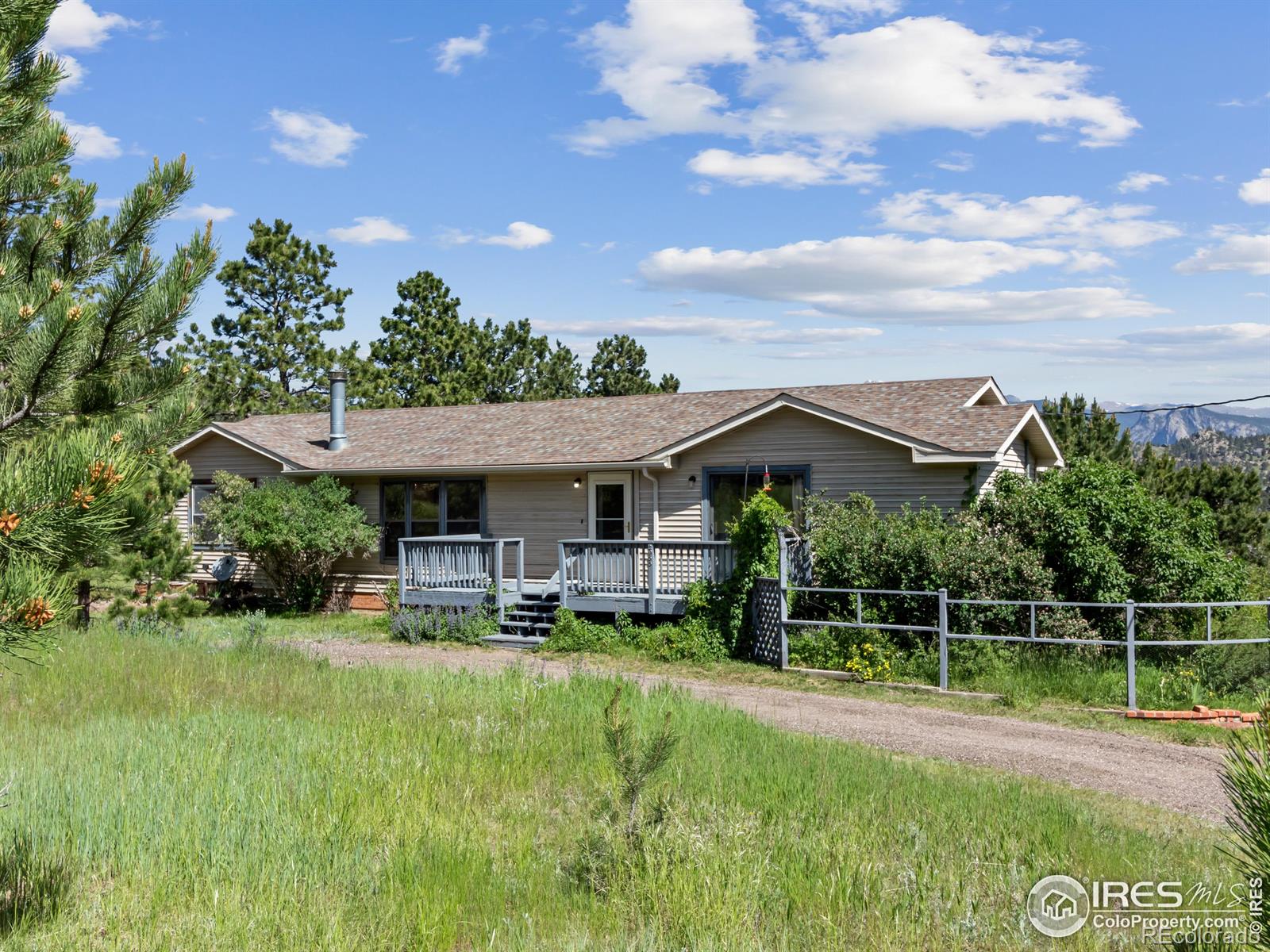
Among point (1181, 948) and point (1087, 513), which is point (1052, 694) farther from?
point (1181, 948)

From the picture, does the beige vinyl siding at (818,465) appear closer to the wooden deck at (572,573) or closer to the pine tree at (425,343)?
the wooden deck at (572,573)

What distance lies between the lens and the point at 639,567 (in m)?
18.6

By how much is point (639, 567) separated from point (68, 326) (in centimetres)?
1363

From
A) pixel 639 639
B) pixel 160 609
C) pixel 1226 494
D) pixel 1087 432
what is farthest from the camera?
pixel 1087 432

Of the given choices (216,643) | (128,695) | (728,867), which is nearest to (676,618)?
(216,643)

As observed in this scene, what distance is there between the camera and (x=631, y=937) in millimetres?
4949

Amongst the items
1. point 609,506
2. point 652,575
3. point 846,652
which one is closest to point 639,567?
point 652,575

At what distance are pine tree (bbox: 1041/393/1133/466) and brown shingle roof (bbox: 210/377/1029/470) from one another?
8.98 meters

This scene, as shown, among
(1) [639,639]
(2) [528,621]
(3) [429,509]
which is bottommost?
(1) [639,639]

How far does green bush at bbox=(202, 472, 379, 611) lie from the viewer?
22.3m

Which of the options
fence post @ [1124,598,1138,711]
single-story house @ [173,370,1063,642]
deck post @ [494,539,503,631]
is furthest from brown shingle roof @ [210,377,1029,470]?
fence post @ [1124,598,1138,711]

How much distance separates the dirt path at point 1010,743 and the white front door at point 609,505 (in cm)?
705

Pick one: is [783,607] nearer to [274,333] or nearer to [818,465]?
[818,465]

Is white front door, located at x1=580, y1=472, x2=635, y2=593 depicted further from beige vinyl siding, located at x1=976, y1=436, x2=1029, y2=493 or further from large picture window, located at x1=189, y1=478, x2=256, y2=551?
large picture window, located at x1=189, y1=478, x2=256, y2=551
